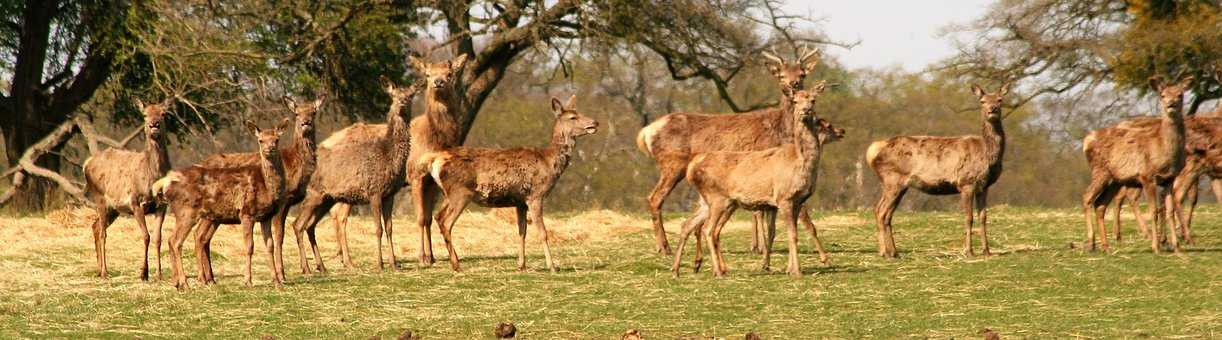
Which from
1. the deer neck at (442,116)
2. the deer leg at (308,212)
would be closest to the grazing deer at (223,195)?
the deer leg at (308,212)

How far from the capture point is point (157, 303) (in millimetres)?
12094

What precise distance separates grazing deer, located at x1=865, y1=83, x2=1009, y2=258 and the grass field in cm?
47

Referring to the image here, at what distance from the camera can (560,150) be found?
15.4m

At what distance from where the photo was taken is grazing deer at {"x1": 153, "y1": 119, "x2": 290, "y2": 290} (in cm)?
1309

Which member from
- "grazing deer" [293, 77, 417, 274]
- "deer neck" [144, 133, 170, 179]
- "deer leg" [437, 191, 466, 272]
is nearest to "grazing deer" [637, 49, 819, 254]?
"deer leg" [437, 191, 466, 272]

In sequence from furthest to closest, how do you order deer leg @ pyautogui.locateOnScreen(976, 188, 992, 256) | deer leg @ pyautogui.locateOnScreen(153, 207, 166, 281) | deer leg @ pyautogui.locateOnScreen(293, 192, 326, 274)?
deer leg @ pyautogui.locateOnScreen(976, 188, 992, 256) < deer leg @ pyautogui.locateOnScreen(293, 192, 326, 274) < deer leg @ pyautogui.locateOnScreen(153, 207, 166, 281)

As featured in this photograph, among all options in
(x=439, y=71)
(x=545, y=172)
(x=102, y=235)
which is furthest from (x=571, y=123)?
(x=102, y=235)

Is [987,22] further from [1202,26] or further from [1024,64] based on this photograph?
[1202,26]

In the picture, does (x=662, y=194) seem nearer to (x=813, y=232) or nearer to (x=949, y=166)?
(x=813, y=232)

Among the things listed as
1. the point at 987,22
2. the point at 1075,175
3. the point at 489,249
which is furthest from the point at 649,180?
the point at 489,249

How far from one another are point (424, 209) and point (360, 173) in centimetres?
73

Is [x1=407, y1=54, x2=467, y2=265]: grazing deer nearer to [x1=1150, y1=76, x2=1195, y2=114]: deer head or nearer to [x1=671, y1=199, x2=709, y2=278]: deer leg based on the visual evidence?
[x1=671, y1=199, x2=709, y2=278]: deer leg

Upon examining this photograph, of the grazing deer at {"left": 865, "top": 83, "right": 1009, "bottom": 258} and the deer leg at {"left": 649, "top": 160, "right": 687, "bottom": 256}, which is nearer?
the grazing deer at {"left": 865, "top": 83, "right": 1009, "bottom": 258}

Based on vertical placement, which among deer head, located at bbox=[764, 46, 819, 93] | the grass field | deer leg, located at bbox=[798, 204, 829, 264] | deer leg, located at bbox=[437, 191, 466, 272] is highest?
deer head, located at bbox=[764, 46, 819, 93]
